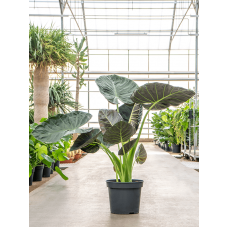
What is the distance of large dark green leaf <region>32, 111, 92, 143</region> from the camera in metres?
1.76

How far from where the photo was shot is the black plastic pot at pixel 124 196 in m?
1.89

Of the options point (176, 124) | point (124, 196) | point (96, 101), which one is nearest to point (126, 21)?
point (96, 101)

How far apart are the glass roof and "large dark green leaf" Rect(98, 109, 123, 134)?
1061 centimetres

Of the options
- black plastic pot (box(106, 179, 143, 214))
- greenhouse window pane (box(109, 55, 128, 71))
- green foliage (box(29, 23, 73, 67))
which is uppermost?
greenhouse window pane (box(109, 55, 128, 71))

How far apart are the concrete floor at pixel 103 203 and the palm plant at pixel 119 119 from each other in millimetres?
320

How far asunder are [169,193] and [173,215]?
733mm

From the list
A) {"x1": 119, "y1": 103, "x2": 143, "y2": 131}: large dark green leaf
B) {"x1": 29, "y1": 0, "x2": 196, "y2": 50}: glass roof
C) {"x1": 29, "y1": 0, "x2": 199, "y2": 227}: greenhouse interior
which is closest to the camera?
{"x1": 29, "y1": 0, "x2": 199, "y2": 227}: greenhouse interior

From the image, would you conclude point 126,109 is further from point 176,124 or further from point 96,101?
point 96,101

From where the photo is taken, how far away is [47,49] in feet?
11.1

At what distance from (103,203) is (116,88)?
0.95 metres

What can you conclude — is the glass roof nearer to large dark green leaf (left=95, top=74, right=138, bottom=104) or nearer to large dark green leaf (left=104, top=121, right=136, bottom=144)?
large dark green leaf (left=95, top=74, right=138, bottom=104)

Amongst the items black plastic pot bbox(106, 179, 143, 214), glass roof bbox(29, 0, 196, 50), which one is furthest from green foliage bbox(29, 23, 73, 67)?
glass roof bbox(29, 0, 196, 50)

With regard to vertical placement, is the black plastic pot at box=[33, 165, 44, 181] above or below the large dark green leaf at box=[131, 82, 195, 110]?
below

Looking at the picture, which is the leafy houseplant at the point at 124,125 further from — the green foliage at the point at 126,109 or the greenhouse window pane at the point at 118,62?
the greenhouse window pane at the point at 118,62
